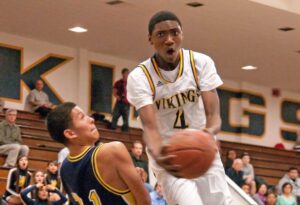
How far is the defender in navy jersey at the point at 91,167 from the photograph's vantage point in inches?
191

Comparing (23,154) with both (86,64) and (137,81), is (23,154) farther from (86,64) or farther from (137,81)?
(137,81)

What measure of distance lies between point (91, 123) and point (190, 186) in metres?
1.01

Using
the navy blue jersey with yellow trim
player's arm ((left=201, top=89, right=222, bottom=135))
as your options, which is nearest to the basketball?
the navy blue jersey with yellow trim

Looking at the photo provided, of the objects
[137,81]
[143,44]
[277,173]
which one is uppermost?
[143,44]

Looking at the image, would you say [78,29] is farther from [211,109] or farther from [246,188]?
[211,109]

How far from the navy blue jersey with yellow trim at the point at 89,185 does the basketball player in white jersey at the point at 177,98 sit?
701 mm

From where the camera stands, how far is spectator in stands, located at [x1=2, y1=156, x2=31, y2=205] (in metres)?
12.2

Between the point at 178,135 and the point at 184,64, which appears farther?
the point at 184,64

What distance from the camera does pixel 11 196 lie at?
1225cm

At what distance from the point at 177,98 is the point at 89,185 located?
1.14m

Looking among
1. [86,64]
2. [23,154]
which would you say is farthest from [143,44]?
[23,154]

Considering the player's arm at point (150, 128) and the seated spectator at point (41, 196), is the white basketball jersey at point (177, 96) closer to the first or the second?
the player's arm at point (150, 128)

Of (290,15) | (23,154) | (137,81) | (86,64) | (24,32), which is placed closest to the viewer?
(137,81)

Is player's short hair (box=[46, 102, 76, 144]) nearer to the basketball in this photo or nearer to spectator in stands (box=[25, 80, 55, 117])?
the basketball
